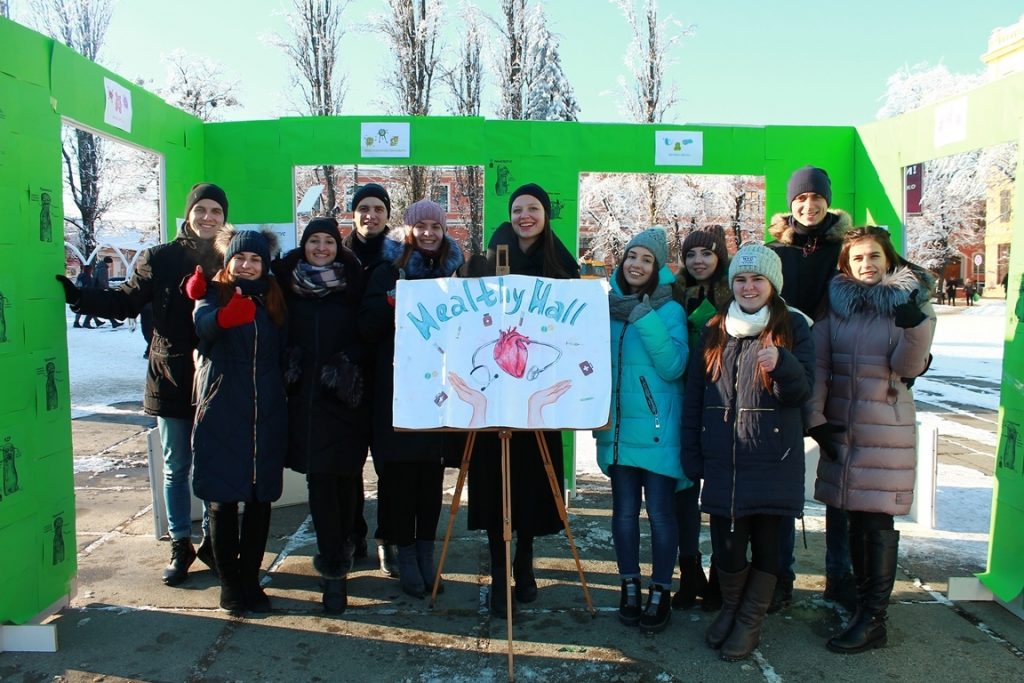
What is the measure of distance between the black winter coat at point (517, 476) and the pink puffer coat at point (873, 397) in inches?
53.0

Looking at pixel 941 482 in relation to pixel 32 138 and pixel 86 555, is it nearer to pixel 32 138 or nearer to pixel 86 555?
pixel 86 555

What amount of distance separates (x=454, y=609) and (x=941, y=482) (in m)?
4.53

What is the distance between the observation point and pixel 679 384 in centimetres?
354

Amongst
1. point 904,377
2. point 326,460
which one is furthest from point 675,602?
point 326,460

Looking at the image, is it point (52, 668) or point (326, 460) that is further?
point (326, 460)

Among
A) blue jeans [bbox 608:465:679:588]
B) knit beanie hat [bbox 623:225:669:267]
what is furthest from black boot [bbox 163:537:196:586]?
knit beanie hat [bbox 623:225:669:267]

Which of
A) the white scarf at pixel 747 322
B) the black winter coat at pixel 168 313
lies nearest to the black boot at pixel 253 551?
the black winter coat at pixel 168 313

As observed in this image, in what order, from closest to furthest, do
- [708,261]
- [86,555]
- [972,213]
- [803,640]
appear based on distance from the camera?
[803,640] < [708,261] < [86,555] < [972,213]

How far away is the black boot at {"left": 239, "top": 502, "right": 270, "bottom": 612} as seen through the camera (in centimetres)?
362

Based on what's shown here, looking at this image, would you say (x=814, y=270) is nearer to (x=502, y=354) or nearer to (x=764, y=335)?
(x=764, y=335)

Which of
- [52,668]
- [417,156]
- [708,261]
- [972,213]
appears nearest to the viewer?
[52,668]

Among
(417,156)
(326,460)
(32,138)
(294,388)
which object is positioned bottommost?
(326,460)

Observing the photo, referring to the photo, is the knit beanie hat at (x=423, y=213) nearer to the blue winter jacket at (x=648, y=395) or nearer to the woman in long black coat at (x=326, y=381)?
the woman in long black coat at (x=326, y=381)

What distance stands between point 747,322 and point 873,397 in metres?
0.73
